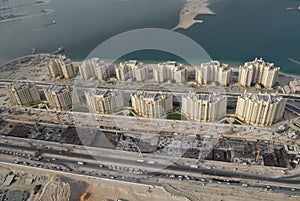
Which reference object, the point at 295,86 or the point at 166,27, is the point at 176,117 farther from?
the point at 166,27

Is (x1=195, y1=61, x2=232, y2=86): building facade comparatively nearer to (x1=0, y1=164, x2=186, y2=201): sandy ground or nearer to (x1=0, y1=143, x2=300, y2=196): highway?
(x1=0, y1=143, x2=300, y2=196): highway

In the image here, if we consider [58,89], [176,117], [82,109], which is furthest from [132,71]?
[176,117]

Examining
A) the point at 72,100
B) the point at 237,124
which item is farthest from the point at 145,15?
the point at 237,124

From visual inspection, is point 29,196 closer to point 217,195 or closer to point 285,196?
point 217,195

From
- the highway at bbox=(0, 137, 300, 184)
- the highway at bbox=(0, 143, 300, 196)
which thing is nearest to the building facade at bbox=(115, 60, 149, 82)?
the highway at bbox=(0, 137, 300, 184)

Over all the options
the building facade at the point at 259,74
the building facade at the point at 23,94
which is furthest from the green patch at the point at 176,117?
the building facade at the point at 23,94
